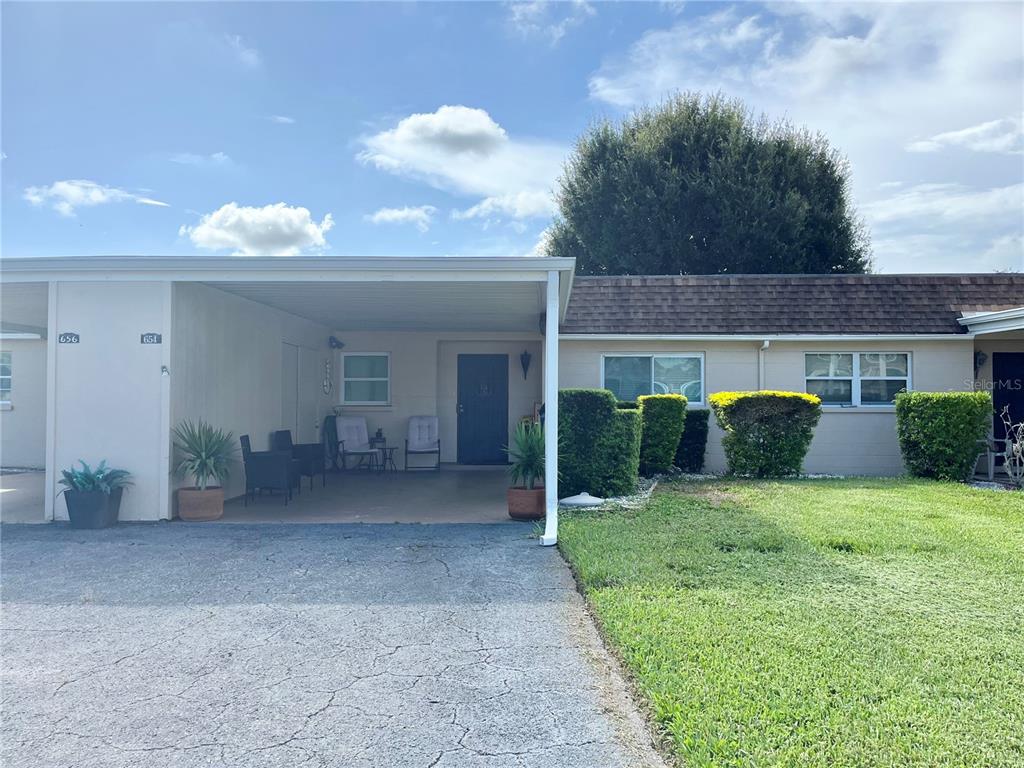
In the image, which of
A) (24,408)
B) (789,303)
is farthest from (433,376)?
(24,408)

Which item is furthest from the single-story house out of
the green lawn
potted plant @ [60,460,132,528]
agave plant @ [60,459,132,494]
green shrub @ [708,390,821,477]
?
the green lawn

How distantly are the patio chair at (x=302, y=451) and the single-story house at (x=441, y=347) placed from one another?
0.69ft

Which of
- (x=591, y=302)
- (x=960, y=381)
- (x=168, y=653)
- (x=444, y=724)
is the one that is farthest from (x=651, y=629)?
(x=960, y=381)

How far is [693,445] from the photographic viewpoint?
35.7 feet

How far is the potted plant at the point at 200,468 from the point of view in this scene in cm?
740

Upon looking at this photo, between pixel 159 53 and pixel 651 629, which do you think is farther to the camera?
pixel 159 53

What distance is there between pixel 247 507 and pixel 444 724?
6.27 metres

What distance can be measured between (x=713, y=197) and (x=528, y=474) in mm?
13174

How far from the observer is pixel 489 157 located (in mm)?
15078

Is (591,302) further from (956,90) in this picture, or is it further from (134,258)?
(134,258)

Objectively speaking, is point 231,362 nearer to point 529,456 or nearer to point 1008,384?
point 529,456

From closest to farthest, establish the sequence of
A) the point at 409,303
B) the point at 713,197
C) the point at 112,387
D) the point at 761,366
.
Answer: the point at 112,387, the point at 409,303, the point at 761,366, the point at 713,197

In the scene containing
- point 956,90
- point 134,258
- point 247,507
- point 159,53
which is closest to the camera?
point 134,258

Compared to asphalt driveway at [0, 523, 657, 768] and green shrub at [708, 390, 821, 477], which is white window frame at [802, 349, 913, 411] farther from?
asphalt driveway at [0, 523, 657, 768]
